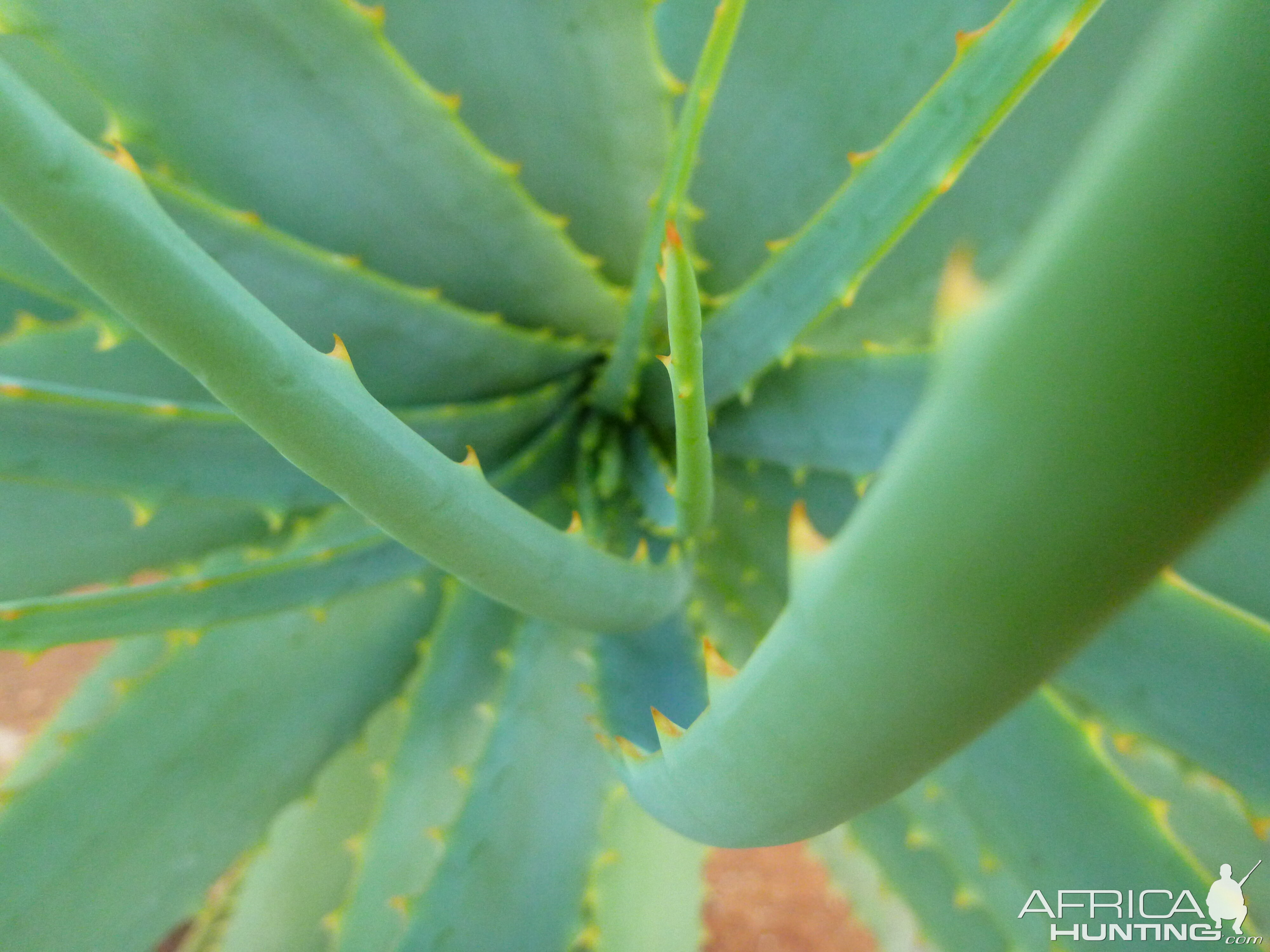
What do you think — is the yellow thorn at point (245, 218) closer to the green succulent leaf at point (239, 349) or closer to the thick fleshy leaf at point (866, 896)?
the green succulent leaf at point (239, 349)

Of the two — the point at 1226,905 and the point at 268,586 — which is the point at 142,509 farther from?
the point at 1226,905

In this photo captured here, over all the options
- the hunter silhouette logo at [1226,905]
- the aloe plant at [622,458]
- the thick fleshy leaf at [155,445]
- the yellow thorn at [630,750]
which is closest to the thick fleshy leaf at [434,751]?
the aloe plant at [622,458]

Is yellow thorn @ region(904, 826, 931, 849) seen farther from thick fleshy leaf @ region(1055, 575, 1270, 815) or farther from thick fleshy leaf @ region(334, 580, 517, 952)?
thick fleshy leaf @ region(334, 580, 517, 952)

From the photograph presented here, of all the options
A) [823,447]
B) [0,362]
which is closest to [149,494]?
[0,362]

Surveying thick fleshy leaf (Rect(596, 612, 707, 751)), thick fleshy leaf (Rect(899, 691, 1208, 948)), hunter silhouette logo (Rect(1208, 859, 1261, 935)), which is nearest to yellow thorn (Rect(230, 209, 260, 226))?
thick fleshy leaf (Rect(596, 612, 707, 751))

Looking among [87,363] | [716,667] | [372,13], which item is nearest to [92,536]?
[87,363]

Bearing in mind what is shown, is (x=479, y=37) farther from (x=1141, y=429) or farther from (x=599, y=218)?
(x=1141, y=429)

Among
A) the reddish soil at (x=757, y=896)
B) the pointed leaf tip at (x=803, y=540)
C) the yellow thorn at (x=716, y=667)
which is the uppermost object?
the pointed leaf tip at (x=803, y=540)

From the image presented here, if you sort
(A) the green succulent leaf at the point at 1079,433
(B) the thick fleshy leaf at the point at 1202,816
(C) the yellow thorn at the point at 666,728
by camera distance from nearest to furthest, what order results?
(A) the green succulent leaf at the point at 1079,433, (C) the yellow thorn at the point at 666,728, (B) the thick fleshy leaf at the point at 1202,816
